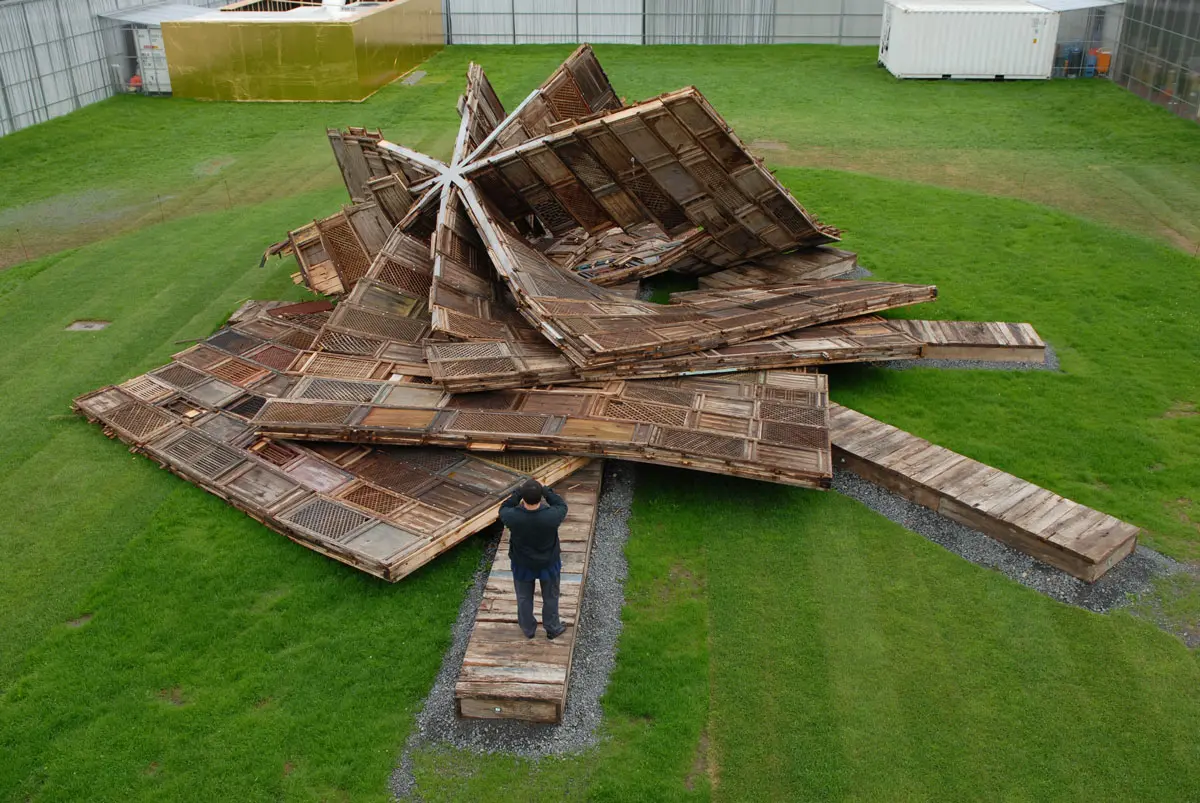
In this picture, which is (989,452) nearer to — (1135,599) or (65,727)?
(1135,599)

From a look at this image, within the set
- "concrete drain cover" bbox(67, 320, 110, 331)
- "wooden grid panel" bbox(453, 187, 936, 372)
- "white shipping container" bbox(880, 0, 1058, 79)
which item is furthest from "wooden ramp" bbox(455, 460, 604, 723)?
"white shipping container" bbox(880, 0, 1058, 79)

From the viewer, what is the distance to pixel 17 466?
14016 mm

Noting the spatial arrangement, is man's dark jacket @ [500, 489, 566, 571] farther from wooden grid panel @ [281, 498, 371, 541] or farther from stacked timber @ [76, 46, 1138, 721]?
wooden grid panel @ [281, 498, 371, 541]

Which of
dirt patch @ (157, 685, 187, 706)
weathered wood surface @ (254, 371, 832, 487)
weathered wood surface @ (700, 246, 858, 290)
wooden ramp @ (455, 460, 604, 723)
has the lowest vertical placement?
dirt patch @ (157, 685, 187, 706)

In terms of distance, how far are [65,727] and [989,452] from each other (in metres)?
11.7

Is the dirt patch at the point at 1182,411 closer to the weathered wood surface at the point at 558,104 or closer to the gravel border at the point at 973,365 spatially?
the gravel border at the point at 973,365

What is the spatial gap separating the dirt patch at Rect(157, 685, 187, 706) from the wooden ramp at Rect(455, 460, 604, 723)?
277cm

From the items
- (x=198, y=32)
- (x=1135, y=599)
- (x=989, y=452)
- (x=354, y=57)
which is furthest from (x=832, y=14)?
(x=1135, y=599)

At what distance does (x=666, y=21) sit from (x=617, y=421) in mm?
39248

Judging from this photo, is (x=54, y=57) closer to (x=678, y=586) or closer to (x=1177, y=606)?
(x=678, y=586)

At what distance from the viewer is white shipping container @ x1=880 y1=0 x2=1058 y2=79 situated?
37.8 m

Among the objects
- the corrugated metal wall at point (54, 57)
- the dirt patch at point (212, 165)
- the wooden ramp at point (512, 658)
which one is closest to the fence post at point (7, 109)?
the corrugated metal wall at point (54, 57)

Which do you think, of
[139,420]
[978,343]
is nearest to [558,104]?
[978,343]

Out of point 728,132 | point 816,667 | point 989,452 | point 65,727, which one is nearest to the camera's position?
point 65,727
